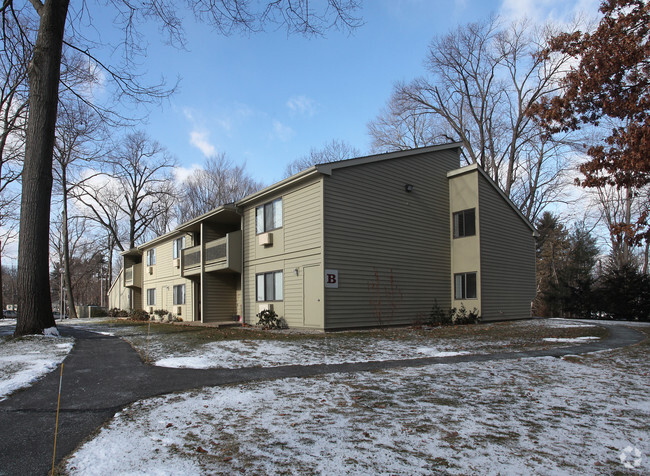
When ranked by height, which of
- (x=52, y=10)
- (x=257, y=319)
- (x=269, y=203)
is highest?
(x=52, y=10)

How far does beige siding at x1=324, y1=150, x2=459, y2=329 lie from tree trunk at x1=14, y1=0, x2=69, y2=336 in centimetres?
846

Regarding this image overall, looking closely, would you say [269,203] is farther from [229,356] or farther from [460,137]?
[460,137]

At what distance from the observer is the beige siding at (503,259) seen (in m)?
18.2

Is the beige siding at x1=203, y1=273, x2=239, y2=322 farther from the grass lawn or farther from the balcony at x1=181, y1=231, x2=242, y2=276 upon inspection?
the grass lawn

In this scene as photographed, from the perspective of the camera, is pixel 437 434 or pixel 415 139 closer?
pixel 437 434

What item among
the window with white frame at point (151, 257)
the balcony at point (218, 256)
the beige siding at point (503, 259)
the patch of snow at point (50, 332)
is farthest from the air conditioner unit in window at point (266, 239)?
the window with white frame at point (151, 257)

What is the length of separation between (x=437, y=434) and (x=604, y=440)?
1604 millimetres

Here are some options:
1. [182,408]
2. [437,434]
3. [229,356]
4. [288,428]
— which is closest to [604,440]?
[437,434]

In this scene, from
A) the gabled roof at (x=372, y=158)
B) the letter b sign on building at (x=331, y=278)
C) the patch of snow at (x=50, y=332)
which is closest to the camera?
the patch of snow at (x=50, y=332)

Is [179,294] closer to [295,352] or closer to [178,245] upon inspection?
[178,245]

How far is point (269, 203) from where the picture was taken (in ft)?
58.8

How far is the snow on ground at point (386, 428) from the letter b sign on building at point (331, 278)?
7.62 meters

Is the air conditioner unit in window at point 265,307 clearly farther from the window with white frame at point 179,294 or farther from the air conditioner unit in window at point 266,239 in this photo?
the window with white frame at point 179,294

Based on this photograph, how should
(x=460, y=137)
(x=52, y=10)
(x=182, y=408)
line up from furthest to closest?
(x=460, y=137), (x=52, y=10), (x=182, y=408)
